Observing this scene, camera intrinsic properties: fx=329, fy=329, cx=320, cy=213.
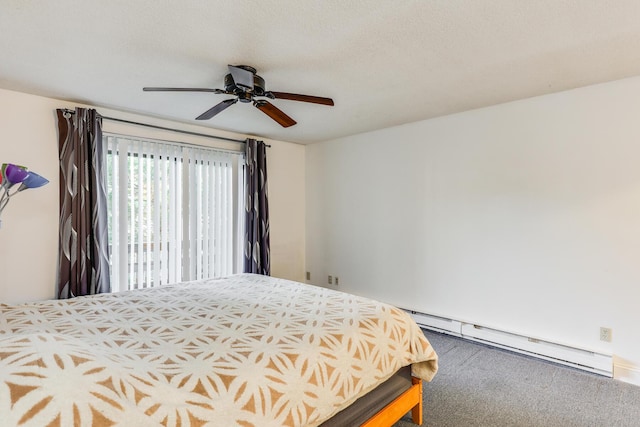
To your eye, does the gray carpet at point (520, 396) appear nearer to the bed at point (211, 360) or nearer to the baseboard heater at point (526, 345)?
the baseboard heater at point (526, 345)

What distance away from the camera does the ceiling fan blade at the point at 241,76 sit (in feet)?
7.12

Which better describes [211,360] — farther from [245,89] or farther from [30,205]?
[30,205]

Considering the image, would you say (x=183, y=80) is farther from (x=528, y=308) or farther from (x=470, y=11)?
(x=528, y=308)

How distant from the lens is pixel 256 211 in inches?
169

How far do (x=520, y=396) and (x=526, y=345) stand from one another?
79 centimetres

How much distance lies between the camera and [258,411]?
4.07ft

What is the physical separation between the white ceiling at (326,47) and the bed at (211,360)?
1.64m

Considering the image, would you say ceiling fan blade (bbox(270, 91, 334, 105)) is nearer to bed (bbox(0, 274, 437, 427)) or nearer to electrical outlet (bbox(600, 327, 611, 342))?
bed (bbox(0, 274, 437, 427))

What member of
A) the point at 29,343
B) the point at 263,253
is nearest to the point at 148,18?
the point at 29,343

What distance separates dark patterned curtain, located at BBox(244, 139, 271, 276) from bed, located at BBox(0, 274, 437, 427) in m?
1.66

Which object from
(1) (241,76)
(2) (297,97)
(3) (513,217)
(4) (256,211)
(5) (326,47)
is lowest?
(3) (513,217)

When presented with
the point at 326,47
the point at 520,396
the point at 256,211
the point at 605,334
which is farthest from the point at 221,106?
the point at 605,334

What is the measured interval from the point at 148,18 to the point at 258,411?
199 cm

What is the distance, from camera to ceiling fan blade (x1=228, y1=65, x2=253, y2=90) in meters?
2.17
